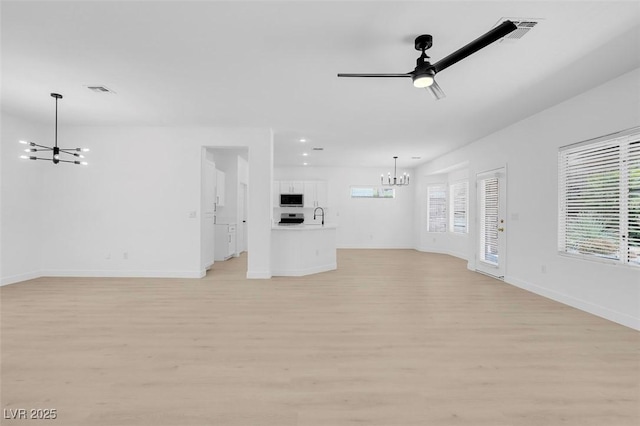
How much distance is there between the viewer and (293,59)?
2963mm

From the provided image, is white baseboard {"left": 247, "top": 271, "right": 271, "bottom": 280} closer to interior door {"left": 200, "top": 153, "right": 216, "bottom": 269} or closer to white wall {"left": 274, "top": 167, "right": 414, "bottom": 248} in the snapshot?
interior door {"left": 200, "top": 153, "right": 216, "bottom": 269}

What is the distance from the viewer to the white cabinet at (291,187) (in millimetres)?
9812

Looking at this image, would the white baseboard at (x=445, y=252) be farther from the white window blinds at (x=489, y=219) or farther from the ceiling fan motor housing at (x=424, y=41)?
the ceiling fan motor housing at (x=424, y=41)

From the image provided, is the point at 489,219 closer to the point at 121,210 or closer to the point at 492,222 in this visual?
the point at 492,222

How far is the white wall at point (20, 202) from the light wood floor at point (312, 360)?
902mm

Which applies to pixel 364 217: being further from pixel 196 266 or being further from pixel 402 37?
pixel 402 37

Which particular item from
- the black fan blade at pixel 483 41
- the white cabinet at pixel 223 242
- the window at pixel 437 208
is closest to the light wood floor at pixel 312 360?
the black fan blade at pixel 483 41

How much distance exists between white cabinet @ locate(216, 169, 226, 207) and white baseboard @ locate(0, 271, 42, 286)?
355 centimetres

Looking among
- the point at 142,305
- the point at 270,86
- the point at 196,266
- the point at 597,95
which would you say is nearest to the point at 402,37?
the point at 270,86

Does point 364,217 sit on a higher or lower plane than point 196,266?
higher

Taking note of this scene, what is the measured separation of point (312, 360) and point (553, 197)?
14.1ft

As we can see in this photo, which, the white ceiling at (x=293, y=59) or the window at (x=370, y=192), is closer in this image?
the white ceiling at (x=293, y=59)

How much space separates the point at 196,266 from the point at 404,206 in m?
7.36

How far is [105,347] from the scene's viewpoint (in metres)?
2.63
